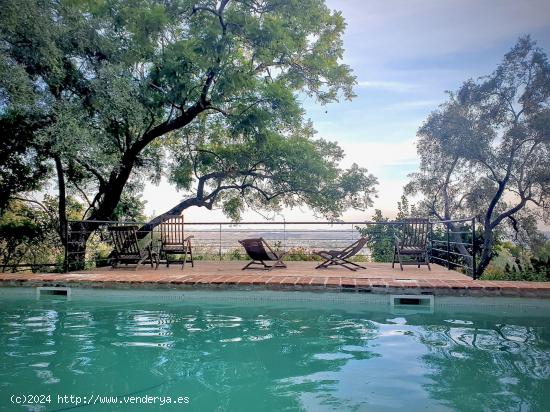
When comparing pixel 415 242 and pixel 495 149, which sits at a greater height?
pixel 495 149

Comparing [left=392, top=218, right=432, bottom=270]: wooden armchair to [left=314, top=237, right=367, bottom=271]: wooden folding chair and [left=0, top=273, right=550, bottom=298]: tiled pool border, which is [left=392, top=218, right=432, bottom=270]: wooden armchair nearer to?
[left=314, top=237, right=367, bottom=271]: wooden folding chair

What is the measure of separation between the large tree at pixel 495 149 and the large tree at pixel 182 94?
5.58m

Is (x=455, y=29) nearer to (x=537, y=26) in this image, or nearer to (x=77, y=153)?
(x=537, y=26)

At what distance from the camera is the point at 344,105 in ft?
47.6

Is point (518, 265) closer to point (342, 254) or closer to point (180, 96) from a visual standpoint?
point (342, 254)

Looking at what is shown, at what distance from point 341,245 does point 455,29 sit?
25.6ft

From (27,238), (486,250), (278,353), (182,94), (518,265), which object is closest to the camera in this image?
(278,353)

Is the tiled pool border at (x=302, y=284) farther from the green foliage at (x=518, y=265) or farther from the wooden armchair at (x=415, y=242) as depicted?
the green foliage at (x=518, y=265)

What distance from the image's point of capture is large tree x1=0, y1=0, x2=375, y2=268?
9469 mm

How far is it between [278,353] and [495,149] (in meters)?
15.0

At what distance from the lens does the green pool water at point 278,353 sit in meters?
3.32

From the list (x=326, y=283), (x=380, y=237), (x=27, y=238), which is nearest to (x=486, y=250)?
(x=380, y=237)

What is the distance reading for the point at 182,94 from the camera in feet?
36.3

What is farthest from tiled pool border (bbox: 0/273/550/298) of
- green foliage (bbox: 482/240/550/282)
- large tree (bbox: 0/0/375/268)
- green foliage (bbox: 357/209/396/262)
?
green foliage (bbox: 482/240/550/282)
